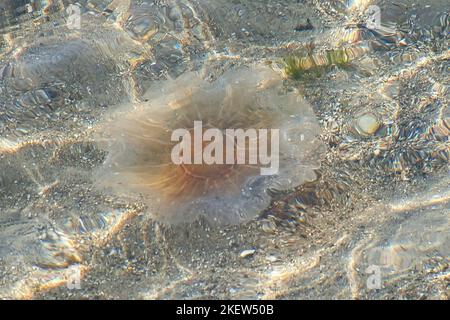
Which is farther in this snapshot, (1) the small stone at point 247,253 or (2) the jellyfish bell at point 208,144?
(2) the jellyfish bell at point 208,144

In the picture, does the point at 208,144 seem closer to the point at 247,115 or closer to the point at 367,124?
the point at 247,115

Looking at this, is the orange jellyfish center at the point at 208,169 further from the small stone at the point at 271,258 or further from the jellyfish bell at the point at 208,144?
the small stone at the point at 271,258

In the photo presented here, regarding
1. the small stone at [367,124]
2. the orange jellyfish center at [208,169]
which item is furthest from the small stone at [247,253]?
the small stone at [367,124]

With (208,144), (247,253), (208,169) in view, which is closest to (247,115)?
(208,144)

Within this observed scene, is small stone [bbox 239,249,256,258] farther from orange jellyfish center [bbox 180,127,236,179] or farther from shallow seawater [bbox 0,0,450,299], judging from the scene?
orange jellyfish center [bbox 180,127,236,179]

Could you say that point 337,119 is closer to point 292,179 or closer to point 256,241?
point 292,179

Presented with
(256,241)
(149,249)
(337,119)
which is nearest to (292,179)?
(256,241)
